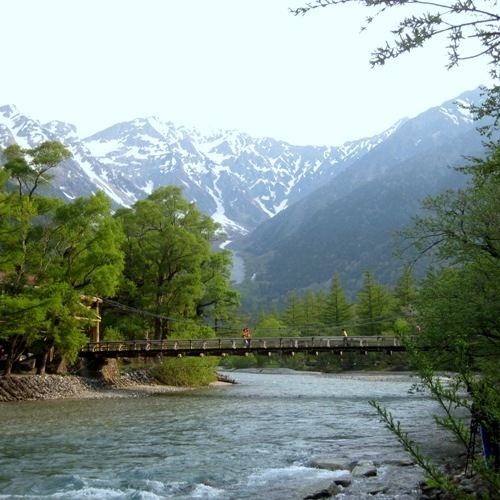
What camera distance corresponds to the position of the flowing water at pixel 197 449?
1023 centimetres

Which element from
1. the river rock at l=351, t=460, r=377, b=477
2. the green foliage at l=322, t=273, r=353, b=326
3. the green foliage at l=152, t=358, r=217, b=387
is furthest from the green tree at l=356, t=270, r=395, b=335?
the river rock at l=351, t=460, r=377, b=477

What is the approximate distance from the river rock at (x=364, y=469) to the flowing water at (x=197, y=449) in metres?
0.18

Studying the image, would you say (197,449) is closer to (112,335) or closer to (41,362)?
(41,362)

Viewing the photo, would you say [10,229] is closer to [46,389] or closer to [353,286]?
[46,389]

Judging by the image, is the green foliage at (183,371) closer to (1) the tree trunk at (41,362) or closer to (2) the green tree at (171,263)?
(2) the green tree at (171,263)

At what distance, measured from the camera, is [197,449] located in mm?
14414

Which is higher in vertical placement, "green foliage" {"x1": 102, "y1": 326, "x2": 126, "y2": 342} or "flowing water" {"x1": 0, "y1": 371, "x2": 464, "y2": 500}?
"green foliage" {"x1": 102, "y1": 326, "x2": 126, "y2": 342}

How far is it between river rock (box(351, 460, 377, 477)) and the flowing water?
18 centimetres

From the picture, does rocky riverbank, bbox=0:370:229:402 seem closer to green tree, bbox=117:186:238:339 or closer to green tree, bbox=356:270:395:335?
green tree, bbox=117:186:238:339

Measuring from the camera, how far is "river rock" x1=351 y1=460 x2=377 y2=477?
11.0m

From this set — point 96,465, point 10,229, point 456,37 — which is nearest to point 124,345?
point 10,229

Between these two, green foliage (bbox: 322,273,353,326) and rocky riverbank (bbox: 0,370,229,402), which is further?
green foliage (bbox: 322,273,353,326)

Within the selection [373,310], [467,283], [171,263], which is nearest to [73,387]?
[171,263]

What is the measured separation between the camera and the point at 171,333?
38.9m
